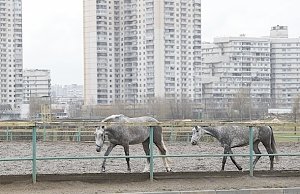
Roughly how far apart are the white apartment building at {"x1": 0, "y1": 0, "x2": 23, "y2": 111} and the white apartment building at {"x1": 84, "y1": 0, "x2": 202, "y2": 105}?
57.3 ft

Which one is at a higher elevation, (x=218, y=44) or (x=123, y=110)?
(x=218, y=44)

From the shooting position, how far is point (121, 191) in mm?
9867

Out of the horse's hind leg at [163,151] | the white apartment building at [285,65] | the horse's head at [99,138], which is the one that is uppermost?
the white apartment building at [285,65]

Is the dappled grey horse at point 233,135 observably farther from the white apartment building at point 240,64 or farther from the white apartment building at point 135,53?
the white apartment building at point 240,64

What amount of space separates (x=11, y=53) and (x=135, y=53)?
87.4 feet

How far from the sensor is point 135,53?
312 ft

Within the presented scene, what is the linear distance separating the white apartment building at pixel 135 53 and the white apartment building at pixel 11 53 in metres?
17.5

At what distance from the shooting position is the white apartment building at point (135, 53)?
91375mm

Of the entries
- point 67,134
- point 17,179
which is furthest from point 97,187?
point 67,134

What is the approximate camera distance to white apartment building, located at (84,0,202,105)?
9138 cm

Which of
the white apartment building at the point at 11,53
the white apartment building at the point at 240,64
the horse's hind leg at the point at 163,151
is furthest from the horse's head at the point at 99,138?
the white apartment building at the point at 240,64

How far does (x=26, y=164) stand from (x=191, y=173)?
671cm

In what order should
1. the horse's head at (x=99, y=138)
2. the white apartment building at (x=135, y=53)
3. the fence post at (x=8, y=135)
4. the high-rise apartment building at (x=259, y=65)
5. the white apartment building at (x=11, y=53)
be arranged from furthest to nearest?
the high-rise apartment building at (x=259, y=65) < the white apartment building at (x=11, y=53) < the white apartment building at (x=135, y=53) < the fence post at (x=8, y=135) < the horse's head at (x=99, y=138)

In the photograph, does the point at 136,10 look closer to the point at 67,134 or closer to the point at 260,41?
the point at 260,41
